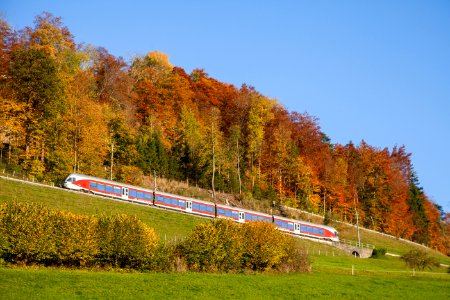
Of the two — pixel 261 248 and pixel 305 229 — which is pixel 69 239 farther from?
pixel 305 229

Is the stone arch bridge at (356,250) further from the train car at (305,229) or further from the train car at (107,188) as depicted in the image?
the train car at (107,188)

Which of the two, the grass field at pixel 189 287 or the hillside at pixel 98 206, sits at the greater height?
the hillside at pixel 98 206

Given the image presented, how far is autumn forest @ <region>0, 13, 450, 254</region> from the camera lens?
57125 mm

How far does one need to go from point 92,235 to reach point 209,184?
48839 millimetres

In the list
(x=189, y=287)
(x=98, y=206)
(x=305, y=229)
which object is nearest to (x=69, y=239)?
(x=189, y=287)

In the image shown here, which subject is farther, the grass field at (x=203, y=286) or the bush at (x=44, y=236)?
the bush at (x=44, y=236)

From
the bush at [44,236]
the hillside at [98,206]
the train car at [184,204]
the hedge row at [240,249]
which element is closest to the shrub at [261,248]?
the hedge row at [240,249]

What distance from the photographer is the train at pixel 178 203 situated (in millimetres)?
52513

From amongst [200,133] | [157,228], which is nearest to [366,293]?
[157,228]

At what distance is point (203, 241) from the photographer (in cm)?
3084

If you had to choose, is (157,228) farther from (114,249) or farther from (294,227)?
(294,227)

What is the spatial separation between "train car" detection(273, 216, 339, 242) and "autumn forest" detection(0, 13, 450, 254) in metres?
10.0

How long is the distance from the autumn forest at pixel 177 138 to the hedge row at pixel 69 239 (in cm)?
2834

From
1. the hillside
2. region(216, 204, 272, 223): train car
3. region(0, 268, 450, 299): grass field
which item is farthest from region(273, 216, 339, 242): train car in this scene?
region(0, 268, 450, 299): grass field
